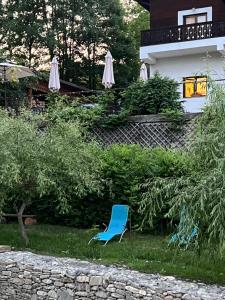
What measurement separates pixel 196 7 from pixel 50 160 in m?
17.3

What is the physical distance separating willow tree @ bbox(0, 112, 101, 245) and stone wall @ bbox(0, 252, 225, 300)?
141 cm

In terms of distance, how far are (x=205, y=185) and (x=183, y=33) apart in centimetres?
1828

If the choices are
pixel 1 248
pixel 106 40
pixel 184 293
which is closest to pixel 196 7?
pixel 106 40

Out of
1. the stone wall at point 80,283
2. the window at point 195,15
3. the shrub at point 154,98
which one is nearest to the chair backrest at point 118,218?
the stone wall at point 80,283

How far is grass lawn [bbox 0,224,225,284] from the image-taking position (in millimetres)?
8148

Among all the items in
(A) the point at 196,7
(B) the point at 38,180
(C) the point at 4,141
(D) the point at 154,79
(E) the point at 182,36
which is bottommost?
(B) the point at 38,180

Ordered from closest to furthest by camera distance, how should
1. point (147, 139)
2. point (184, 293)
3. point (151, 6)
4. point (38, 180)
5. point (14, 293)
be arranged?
point (184, 293) → point (14, 293) → point (38, 180) → point (147, 139) → point (151, 6)

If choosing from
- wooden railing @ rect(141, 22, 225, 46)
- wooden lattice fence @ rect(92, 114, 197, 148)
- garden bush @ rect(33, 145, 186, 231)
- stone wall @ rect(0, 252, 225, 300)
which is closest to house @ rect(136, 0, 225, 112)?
wooden railing @ rect(141, 22, 225, 46)

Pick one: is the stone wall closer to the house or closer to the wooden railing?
the house

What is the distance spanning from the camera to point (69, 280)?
312 inches

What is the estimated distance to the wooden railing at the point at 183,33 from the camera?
909 inches

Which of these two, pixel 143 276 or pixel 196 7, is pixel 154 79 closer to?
pixel 143 276

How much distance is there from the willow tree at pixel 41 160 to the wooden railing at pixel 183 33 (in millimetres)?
14228

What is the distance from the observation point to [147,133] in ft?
47.1
